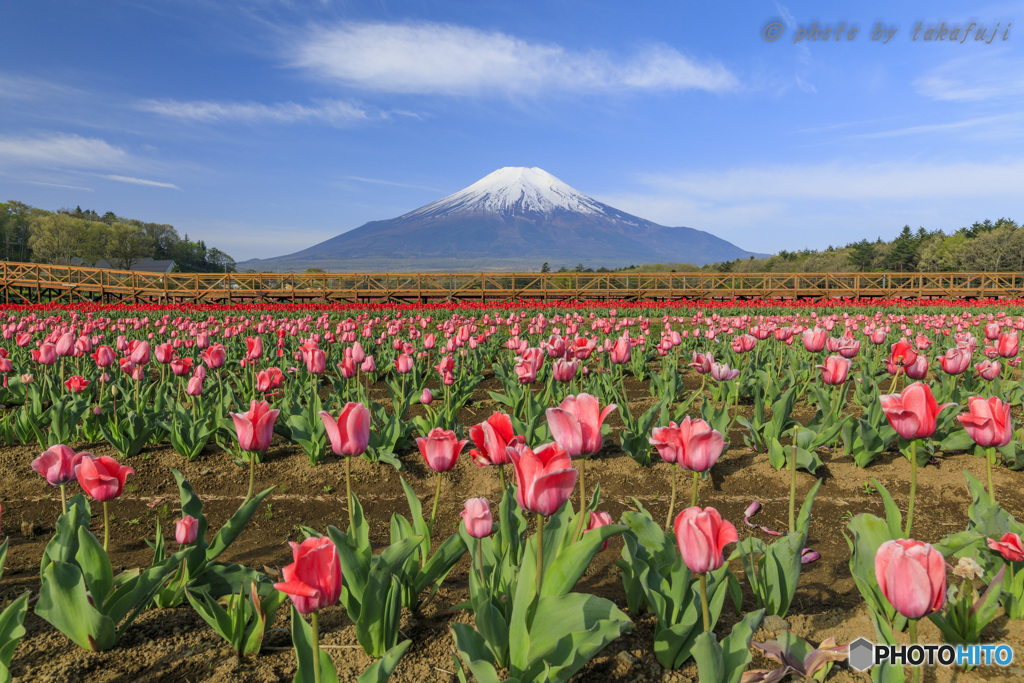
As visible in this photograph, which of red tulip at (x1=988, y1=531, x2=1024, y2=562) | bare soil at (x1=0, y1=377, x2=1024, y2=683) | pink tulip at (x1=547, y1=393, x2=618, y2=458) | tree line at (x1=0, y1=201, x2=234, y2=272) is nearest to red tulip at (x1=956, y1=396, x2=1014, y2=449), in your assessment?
red tulip at (x1=988, y1=531, x2=1024, y2=562)

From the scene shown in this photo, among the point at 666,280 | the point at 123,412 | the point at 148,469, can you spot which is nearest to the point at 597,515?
the point at 148,469

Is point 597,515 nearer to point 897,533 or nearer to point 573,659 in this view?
point 573,659

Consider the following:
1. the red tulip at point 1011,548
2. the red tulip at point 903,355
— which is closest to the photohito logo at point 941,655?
the red tulip at point 1011,548

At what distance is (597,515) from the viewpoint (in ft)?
7.94

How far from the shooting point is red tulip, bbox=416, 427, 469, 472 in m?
2.40

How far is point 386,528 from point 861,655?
102 inches

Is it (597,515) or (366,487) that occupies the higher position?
(597,515)

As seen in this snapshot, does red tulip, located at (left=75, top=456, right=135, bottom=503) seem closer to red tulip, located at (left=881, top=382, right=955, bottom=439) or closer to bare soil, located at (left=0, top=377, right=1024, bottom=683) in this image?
bare soil, located at (left=0, top=377, right=1024, bottom=683)

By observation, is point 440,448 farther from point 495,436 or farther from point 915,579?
point 915,579

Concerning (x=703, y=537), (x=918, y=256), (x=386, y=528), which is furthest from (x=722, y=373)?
(x=918, y=256)

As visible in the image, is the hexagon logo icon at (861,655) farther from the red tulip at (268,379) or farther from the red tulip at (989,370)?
the red tulip at (268,379)

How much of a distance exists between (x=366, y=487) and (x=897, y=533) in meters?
3.39

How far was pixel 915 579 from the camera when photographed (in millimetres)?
1477

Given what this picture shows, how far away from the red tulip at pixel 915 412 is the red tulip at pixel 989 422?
0.55 ft
